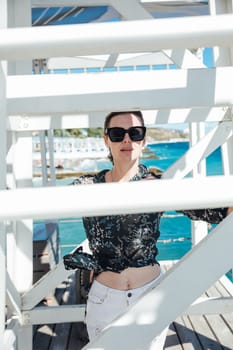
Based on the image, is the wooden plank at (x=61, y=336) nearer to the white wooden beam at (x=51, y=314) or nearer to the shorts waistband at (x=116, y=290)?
the white wooden beam at (x=51, y=314)

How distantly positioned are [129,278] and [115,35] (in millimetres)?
769

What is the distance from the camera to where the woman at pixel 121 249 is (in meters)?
1.10

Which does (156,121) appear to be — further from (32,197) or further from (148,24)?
(32,197)

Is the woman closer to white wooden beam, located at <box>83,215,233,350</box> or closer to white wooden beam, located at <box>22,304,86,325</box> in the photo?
white wooden beam, located at <box>83,215,233,350</box>

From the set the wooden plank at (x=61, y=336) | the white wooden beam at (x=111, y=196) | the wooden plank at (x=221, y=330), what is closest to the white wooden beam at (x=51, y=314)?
the wooden plank at (x=61, y=336)

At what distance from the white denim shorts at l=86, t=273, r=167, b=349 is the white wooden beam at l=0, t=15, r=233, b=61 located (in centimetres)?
72

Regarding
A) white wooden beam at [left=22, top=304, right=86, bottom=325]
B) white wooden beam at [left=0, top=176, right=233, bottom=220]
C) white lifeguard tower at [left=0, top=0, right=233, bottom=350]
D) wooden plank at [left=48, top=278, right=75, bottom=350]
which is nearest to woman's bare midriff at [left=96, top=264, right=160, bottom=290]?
white lifeguard tower at [left=0, top=0, right=233, bottom=350]

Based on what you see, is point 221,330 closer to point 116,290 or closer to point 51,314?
point 51,314

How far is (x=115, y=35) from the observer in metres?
0.54

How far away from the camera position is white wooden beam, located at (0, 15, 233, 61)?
53 cm

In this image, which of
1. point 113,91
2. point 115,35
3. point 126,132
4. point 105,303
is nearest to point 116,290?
point 105,303

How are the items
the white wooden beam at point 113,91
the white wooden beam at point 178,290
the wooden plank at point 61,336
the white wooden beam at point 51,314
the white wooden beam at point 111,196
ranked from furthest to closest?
the wooden plank at point 61,336 → the white wooden beam at point 51,314 → the white wooden beam at point 113,91 → the white wooden beam at point 178,290 → the white wooden beam at point 111,196

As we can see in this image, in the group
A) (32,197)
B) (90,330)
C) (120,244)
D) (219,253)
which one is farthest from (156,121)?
(32,197)

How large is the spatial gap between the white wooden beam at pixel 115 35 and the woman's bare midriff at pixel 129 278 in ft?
2.46
